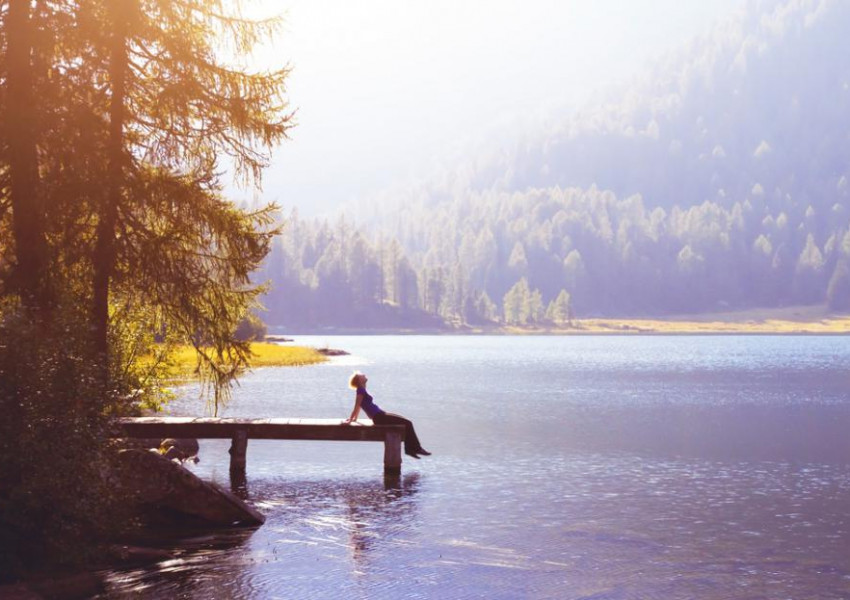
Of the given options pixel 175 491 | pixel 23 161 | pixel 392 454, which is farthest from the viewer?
pixel 392 454

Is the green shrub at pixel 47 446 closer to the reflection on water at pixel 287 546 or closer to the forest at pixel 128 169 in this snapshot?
the forest at pixel 128 169

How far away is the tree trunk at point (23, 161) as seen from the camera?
63.8ft

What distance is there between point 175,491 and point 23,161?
7493mm

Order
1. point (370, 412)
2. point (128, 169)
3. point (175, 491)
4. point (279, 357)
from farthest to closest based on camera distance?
point (279, 357) < point (370, 412) < point (128, 169) < point (175, 491)

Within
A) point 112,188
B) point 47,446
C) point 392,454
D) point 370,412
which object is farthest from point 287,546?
point 392,454

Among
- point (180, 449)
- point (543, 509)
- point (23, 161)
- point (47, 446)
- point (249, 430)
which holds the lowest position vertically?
point (543, 509)

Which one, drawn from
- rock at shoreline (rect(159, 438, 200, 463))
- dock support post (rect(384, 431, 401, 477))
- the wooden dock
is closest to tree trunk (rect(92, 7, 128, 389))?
the wooden dock

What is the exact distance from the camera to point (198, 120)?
22453 mm

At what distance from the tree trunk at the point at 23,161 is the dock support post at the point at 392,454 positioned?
1199cm

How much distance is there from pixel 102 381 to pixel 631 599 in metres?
9.79

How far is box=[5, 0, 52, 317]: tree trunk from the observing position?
19453mm

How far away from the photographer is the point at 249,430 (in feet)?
93.8

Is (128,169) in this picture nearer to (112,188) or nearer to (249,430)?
(112,188)

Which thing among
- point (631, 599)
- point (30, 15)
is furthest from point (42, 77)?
point (631, 599)
